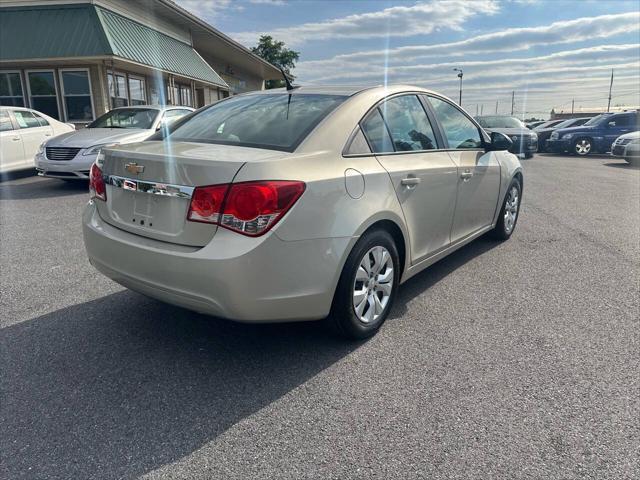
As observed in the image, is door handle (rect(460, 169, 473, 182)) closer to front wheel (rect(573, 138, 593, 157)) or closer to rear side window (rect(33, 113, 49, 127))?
rear side window (rect(33, 113, 49, 127))

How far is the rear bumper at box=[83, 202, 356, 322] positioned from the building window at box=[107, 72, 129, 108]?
572 inches

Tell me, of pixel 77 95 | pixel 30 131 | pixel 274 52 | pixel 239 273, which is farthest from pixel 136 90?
pixel 274 52

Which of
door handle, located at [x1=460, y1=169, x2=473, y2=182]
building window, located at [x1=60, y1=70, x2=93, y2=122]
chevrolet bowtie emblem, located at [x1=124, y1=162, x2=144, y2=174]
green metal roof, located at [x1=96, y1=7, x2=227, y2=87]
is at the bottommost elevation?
door handle, located at [x1=460, y1=169, x2=473, y2=182]

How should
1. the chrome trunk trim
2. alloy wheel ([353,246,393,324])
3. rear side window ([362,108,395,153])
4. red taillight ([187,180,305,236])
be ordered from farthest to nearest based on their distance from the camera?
1. rear side window ([362,108,395,153])
2. alloy wheel ([353,246,393,324])
3. the chrome trunk trim
4. red taillight ([187,180,305,236])

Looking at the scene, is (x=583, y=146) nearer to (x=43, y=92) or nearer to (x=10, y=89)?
(x=43, y=92)

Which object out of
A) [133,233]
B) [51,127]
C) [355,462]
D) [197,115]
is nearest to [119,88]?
[51,127]

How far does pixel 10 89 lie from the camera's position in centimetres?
1571

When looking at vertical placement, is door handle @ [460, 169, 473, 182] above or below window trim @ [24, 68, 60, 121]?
below

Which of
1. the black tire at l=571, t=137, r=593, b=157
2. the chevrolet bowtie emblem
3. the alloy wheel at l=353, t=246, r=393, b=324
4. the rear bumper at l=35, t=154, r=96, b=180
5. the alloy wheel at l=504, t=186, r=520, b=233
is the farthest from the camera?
the black tire at l=571, t=137, r=593, b=157

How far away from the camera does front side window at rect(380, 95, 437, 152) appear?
3.55 metres

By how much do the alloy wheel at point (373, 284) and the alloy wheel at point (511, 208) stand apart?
9.02 feet

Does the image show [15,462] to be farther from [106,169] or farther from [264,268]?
[106,169]

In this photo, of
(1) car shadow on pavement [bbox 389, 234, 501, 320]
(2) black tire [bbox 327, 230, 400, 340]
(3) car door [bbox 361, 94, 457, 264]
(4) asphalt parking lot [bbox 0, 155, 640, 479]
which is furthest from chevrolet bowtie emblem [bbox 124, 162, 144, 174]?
(1) car shadow on pavement [bbox 389, 234, 501, 320]

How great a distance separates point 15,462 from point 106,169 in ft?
5.68
